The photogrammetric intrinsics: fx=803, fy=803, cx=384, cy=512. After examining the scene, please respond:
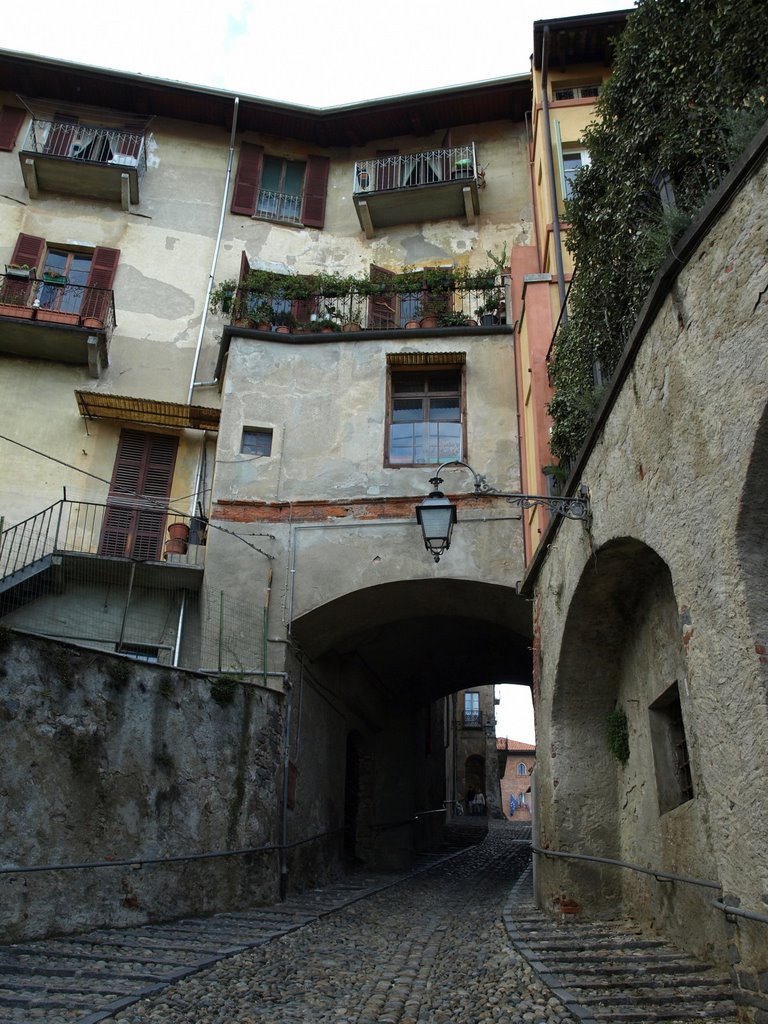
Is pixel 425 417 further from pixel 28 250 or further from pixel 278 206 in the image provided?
pixel 28 250

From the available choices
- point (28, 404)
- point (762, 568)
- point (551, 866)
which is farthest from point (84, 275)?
point (762, 568)

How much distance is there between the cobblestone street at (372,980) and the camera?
454 centimetres

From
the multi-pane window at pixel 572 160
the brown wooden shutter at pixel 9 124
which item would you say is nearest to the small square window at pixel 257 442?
the multi-pane window at pixel 572 160

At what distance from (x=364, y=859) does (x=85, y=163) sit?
13.6 m

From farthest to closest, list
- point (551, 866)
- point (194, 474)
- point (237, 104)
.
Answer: point (237, 104), point (194, 474), point (551, 866)

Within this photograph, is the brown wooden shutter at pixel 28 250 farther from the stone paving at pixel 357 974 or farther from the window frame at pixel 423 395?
the stone paving at pixel 357 974

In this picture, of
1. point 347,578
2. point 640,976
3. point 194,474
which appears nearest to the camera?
point 640,976

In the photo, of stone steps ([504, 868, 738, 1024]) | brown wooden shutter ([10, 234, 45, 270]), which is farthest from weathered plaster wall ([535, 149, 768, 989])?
brown wooden shutter ([10, 234, 45, 270])

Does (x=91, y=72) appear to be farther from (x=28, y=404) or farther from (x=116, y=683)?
(x=116, y=683)

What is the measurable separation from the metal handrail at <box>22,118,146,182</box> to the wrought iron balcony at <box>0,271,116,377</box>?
9.73 ft

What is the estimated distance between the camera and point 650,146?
6645mm

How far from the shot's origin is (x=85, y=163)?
15086mm

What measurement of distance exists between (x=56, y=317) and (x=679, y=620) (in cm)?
1199

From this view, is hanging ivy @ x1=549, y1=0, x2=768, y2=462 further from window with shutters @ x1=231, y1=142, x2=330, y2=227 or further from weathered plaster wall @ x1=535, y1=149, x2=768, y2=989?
window with shutters @ x1=231, y1=142, x2=330, y2=227
